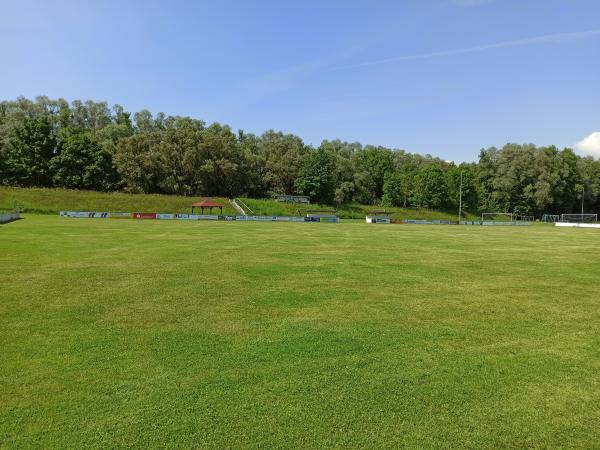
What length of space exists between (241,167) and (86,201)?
35.0 m

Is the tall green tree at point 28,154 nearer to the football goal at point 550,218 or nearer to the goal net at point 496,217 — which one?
the goal net at point 496,217

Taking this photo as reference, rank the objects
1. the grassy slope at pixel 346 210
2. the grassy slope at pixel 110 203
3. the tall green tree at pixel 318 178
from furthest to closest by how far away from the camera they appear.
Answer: the tall green tree at pixel 318 178 → the grassy slope at pixel 346 210 → the grassy slope at pixel 110 203

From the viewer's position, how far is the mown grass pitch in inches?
185

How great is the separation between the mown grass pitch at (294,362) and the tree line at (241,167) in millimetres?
85084

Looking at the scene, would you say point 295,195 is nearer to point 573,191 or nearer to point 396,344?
point 573,191

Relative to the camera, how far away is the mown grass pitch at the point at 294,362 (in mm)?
4711

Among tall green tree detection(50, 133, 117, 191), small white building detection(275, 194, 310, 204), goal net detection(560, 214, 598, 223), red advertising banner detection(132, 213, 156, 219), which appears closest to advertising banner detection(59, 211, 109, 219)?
red advertising banner detection(132, 213, 156, 219)

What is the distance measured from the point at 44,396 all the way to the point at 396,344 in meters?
5.44

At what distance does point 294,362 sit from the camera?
21.8 feet

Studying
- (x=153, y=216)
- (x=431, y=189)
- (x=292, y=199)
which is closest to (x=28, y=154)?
(x=153, y=216)

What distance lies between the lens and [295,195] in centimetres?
10788

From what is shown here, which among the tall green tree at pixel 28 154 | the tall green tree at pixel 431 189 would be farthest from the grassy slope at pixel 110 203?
the tall green tree at pixel 28 154

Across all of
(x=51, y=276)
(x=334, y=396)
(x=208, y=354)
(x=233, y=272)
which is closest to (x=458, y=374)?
(x=334, y=396)

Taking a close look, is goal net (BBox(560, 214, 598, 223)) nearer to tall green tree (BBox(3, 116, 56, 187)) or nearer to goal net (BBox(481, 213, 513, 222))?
goal net (BBox(481, 213, 513, 222))
